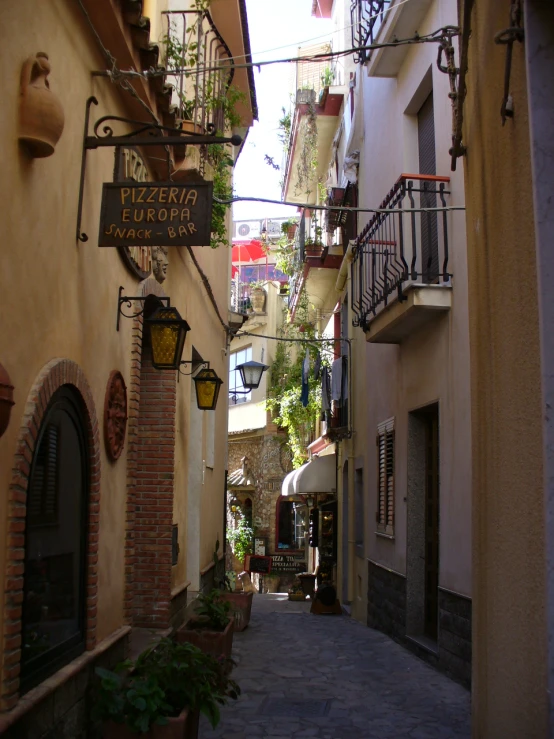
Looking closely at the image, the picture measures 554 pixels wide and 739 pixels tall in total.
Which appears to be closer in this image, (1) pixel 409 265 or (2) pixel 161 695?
(2) pixel 161 695

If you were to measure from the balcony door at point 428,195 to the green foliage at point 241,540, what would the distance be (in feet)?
67.1

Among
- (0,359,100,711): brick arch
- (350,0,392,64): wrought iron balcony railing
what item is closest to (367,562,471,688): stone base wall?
(0,359,100,711): brick arch

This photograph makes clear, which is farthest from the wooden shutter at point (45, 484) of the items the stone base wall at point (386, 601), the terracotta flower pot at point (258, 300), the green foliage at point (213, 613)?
the terracotta flower pot at point (258, 300)

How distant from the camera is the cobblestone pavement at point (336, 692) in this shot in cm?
632

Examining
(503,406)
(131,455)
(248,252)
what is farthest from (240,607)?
(248,252)

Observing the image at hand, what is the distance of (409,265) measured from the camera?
31.7ft

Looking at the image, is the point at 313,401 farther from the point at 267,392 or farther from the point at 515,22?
the point at 515,22

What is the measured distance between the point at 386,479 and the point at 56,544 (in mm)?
7318

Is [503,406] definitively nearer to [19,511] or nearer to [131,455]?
[19,511]

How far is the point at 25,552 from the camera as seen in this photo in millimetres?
4395

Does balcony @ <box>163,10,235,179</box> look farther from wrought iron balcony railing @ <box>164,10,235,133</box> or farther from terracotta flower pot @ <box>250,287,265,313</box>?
terracotta flower pot @ <box>250,287,265,313</box>

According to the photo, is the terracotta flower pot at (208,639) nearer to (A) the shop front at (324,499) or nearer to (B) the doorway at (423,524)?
(B) the doorway at (423,524)

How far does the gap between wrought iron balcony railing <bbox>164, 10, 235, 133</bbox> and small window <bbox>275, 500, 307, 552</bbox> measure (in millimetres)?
21008

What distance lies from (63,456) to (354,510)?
1070 centimetres
